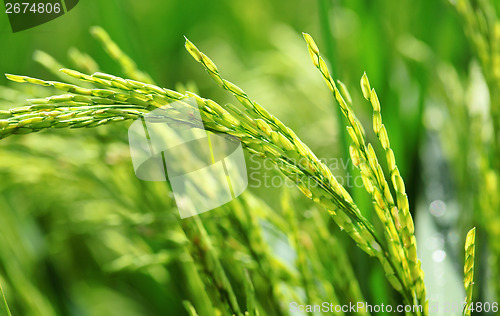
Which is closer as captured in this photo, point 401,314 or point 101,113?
point 101,113

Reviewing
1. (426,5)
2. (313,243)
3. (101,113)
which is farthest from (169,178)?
(426,5)

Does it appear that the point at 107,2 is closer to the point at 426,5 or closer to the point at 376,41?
the point at 376,41

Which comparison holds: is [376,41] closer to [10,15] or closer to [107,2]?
→ [107,2]

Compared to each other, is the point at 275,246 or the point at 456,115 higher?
the point at 456,115

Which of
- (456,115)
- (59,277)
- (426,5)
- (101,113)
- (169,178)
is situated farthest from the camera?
(426,5)

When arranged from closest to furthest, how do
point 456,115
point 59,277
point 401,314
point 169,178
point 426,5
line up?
point 169,178, point 401,314, point 456,115, point 59,277, point 426,5

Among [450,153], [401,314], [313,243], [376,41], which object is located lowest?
[401,314]

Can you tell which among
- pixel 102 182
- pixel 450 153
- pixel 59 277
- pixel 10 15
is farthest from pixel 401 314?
pixel 10 15
